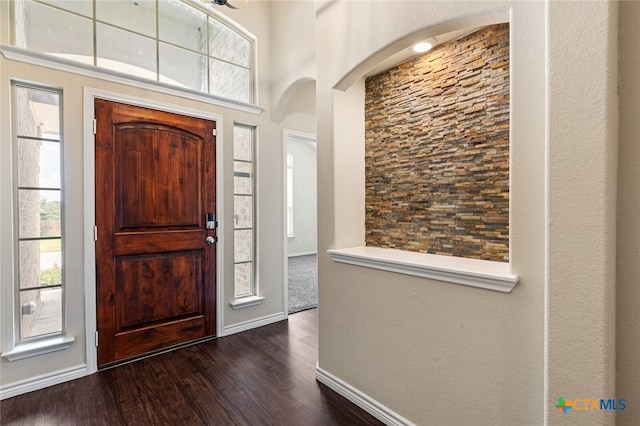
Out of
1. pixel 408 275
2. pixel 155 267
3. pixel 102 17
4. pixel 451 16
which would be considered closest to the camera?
pixel 451 16

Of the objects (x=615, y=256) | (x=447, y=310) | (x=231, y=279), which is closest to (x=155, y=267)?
(x=231, y=279)

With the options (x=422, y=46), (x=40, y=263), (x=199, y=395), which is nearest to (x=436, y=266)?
(x=422, y=46)

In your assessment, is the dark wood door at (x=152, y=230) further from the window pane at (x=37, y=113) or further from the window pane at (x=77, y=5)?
the window pane at (x=77, y=5)

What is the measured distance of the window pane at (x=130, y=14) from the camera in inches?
95.4

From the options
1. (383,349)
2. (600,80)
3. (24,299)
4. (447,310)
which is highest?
(600,80)

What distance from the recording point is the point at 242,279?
3225 millimetres

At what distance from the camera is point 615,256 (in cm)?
104

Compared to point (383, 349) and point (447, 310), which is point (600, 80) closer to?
point (447, 310)

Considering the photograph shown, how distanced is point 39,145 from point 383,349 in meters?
2.71

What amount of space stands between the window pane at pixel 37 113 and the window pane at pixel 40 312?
43.9 inches

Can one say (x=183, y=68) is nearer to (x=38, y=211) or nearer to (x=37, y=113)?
(x=37, y=113)

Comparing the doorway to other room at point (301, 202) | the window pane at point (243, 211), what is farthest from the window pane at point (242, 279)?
the doorway to other room at point (301, 202)

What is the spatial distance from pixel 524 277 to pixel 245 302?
2.54m

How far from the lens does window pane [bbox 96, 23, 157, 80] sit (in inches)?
95.0
